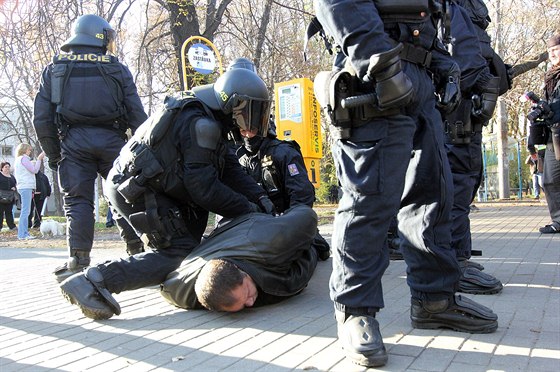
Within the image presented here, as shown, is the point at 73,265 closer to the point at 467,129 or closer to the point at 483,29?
the point at 467,129

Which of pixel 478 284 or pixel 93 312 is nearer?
pixel 93 312

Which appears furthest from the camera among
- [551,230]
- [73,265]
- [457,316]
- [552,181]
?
[552,181]

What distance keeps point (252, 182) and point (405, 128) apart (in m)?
1.93

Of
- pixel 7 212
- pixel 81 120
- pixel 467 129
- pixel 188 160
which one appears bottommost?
pixel 7 212

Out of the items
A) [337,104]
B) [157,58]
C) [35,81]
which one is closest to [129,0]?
[157,58]

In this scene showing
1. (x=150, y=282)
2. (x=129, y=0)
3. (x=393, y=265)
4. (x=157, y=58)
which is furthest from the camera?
(x=157, y=58)

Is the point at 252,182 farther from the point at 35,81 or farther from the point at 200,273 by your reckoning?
the point at 35,81

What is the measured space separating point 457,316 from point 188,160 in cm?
183

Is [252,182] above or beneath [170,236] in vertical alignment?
above

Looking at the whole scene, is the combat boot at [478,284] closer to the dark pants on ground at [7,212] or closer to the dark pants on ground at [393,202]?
→ the dark pants on ground at [393,202]

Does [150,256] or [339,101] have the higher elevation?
[339,101]

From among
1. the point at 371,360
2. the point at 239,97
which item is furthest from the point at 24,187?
the point at 371,360

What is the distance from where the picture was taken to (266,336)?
2668mm

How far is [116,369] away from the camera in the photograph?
88.7 inches
